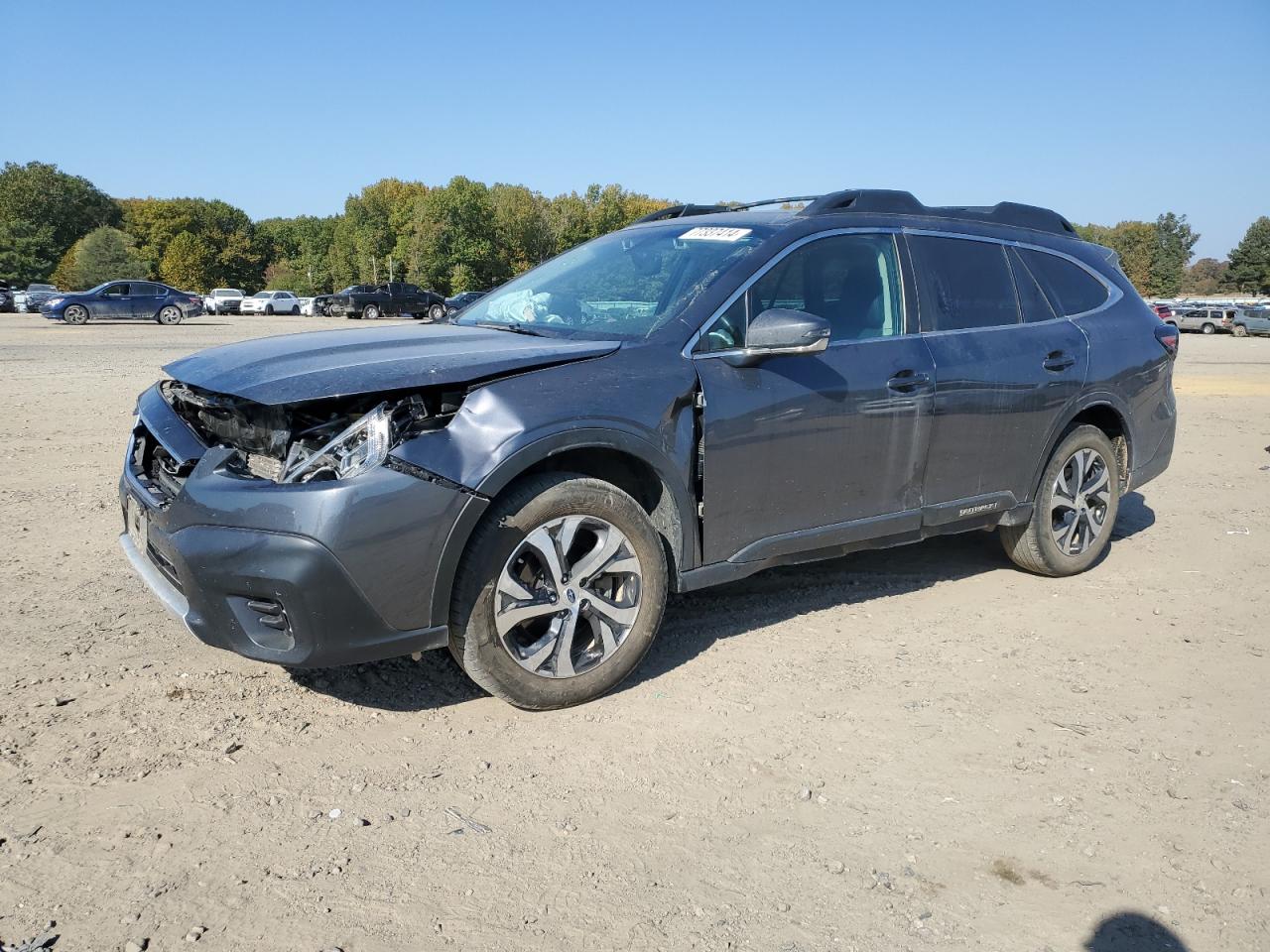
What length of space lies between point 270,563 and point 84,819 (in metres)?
0.88

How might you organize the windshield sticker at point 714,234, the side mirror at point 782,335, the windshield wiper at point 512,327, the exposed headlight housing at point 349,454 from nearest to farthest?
the exposed headlight housing at point 349,454, the side mirror at point 782,335, the windshield wiper at point 512,327, the windshield sticker at point 714,234

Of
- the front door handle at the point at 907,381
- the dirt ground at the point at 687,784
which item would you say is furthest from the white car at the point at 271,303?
the front door handle at the point at 907,381

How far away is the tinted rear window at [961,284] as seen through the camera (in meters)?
4.78

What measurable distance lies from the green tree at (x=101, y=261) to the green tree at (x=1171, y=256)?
107 metres

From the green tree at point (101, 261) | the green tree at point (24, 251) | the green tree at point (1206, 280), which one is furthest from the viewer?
the green tree at point (1206, 280)

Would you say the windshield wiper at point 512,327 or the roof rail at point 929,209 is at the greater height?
the roof rail at point 929,209

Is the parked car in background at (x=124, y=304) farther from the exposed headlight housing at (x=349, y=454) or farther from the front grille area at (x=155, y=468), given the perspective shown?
the exposed headlight housing at (x=349, y=454)

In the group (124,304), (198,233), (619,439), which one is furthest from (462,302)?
(198,233)

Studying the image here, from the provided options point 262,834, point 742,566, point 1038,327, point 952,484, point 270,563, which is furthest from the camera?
point 1038,327

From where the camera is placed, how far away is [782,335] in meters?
3.90

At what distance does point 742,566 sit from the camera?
416 centimetres

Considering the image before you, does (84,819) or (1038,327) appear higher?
(1038,327)

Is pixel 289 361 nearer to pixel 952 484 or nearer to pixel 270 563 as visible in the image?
pixel 270 563

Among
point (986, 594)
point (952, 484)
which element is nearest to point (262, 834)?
point (952, 484)
